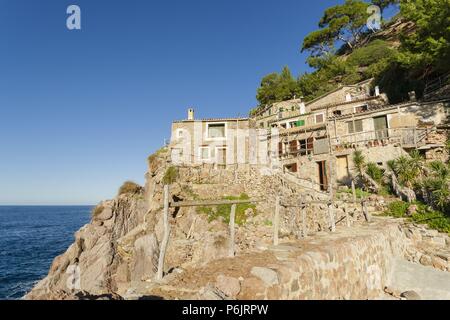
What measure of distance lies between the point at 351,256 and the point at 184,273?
14.9 feet

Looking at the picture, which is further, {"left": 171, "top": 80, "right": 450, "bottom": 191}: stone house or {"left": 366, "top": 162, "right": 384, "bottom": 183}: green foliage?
{"left": 171, "top": 80, "right": 450, "bottom": 191}: stone house

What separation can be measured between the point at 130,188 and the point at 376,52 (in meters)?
44.4

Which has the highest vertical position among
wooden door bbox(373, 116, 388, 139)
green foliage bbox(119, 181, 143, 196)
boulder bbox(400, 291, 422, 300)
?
wooden door bbox(373, 116, 388, 139)

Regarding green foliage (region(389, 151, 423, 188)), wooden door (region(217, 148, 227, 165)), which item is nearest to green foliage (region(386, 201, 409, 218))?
green foliage (region(389, 151, 423, 188))

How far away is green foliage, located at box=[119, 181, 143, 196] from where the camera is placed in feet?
117

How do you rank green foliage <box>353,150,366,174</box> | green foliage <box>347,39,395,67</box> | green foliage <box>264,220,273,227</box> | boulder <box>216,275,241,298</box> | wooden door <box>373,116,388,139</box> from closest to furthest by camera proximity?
boulder <box>216,275,241,298</box> → green foliage <box>264,220,273,227</box> → green foliage <box>353,150,366,174</box> → wooden door <box>373,116,388,139</box> → green foliage <box>347,39,395,67</box>

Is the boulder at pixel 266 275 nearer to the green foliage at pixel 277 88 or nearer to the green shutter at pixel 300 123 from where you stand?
the green shutter at pixel 300 123

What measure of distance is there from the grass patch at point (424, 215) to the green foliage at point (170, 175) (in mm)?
19418

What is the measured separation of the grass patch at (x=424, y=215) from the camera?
13.5 meters

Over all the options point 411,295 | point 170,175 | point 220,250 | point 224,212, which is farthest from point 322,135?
point 411,295

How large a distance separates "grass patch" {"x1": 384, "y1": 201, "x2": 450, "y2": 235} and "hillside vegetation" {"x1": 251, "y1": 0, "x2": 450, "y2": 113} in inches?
534

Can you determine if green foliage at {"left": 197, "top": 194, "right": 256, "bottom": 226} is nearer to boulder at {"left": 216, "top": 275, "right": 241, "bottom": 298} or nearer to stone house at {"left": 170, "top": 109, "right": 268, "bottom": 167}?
stone house at {"left": 170, "top": 109, "right": 268, "bottom": 167}

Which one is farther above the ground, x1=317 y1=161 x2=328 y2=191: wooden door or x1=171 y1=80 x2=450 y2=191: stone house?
x1=171 y1=80 x2=450 y2=191: stone house

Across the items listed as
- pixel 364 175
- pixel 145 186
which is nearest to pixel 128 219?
pixel 145 186
